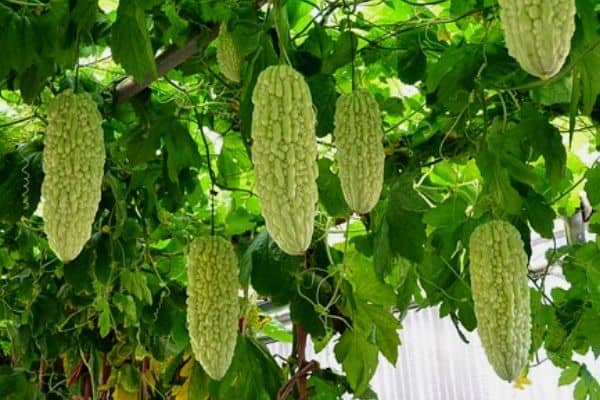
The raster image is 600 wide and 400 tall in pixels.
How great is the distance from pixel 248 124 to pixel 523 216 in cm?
79

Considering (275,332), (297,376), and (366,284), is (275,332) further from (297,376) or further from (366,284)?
(366,284)

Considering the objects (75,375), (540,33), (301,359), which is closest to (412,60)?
(301,359)

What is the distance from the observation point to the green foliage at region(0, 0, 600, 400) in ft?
5.56

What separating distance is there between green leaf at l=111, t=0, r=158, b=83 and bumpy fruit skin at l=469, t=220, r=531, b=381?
22.2 inches

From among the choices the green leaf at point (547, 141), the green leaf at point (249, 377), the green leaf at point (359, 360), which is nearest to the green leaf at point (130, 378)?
the green leaf at point (249, 377)

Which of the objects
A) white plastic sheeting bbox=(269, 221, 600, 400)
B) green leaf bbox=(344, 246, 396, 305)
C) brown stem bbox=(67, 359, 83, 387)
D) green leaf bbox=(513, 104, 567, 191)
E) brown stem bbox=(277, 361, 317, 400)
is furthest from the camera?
white plastic sheeting bbox=(269, 221, 600, 400)

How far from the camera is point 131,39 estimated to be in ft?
4.79

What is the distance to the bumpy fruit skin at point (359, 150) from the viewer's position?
1.27m

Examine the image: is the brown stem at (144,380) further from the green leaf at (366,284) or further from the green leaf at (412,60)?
the green leaf at (412,60)

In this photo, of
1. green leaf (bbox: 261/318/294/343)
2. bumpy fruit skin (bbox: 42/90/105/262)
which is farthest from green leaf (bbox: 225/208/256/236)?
bumpy fruit skin (bbox: 42/90/105/262)

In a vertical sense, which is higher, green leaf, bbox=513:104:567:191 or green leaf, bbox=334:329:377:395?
green leaf, bbox=513:104:567:191

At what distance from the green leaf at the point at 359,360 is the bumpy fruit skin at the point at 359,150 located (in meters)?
0.87

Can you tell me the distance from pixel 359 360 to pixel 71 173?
3.01 feet

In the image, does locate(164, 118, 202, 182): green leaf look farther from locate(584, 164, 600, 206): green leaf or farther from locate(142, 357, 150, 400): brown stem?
locate(142, 357, 150, 400): brown stem
